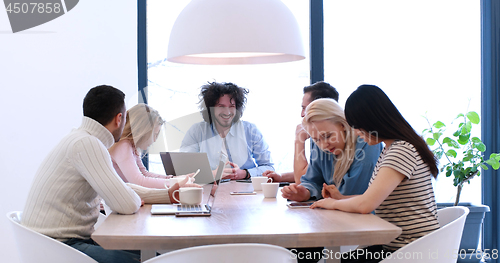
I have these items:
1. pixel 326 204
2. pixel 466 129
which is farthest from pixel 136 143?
pixel 466 129

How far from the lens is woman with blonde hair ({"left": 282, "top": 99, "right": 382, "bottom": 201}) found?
2023 millimetres

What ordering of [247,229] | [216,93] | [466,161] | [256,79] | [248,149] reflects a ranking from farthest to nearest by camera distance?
[256,79]
[466,161]
[248,149]
[216,93]
[247,229]

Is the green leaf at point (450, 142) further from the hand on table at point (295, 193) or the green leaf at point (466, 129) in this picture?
the hand on table at point (295, 193)

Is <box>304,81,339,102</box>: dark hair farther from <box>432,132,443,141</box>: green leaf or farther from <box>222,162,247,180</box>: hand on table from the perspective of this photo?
<box>432,132,443,141</box>: green leaf

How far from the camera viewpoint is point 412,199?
5.49 feet

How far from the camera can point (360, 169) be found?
2012 mm

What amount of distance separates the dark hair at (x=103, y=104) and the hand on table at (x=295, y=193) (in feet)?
2.81

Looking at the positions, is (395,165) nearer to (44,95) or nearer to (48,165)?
(48,165)

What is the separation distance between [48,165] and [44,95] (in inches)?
65.9

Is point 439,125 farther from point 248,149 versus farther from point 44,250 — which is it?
Answer: point 44,250

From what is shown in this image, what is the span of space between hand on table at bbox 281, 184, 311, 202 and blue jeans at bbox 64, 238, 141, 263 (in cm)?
70

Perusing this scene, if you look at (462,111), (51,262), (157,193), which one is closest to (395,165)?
(157,193)

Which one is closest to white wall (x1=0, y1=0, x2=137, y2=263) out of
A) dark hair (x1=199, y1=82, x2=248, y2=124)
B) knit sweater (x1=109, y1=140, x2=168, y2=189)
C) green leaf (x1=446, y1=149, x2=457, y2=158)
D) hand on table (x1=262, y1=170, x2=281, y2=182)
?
dark hair (x1=199, y1=82, x2=248, y2=124)

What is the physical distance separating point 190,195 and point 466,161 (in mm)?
2466
